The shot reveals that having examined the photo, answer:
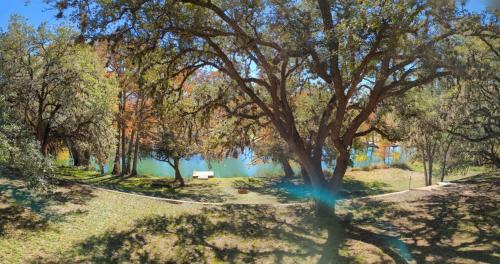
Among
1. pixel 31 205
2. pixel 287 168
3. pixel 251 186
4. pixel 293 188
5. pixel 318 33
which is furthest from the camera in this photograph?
pixel 287 168

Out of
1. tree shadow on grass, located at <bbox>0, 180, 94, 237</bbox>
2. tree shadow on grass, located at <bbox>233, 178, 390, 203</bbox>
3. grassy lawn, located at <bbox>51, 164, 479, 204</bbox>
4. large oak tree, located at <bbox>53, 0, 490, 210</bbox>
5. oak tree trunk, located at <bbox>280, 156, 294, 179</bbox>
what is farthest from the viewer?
oak tree trunk, located at <bbox>280, 156, 294, 179</bbox>

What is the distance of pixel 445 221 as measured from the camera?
12867 mm

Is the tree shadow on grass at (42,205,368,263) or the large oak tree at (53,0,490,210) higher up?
the large oak tree at (53,0,490,210)

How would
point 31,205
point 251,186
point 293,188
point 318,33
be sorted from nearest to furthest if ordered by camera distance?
point 318,33, point 31,205, point 293,188, point 251,186

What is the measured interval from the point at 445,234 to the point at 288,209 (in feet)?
16.4

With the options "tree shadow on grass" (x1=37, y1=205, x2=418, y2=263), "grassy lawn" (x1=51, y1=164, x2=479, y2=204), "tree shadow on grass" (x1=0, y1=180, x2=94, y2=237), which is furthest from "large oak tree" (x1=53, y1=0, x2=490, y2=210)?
"grassy lawn" (x1=51, y1=164, x2=479, y2=204)

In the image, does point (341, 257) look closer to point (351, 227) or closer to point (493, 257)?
point (351, 227)

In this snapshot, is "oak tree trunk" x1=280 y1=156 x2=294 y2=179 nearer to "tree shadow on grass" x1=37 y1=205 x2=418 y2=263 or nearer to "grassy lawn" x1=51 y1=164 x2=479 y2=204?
"grassy lawn" x1=51 y1=164 x2=479 y2=204

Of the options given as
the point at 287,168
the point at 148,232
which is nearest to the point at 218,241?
the point at 148,232

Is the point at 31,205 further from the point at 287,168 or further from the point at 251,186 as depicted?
the point at 287,168

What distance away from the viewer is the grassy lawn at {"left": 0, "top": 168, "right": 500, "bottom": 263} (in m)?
10.6

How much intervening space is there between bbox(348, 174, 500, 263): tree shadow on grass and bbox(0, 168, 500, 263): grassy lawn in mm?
24

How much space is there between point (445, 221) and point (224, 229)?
6262 millimetres

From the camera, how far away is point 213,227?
42.9 feet
